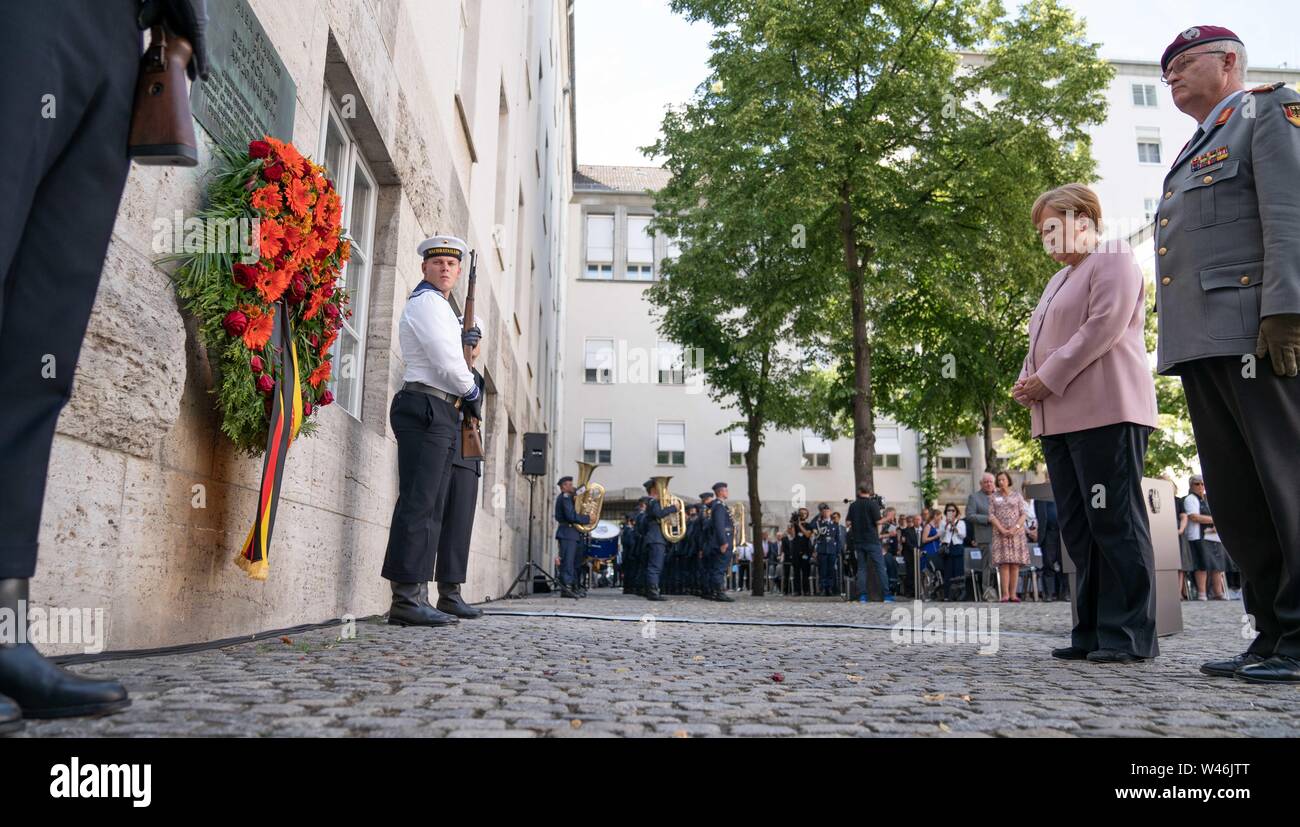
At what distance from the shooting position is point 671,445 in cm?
4172

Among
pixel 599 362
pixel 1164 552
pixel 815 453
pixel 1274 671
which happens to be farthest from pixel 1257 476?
pixel 599 362

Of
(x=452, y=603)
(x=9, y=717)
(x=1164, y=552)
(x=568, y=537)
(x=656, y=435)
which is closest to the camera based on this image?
(x=9, y=717)

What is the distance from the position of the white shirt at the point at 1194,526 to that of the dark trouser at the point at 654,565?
8.87m

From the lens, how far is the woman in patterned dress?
1450 cm

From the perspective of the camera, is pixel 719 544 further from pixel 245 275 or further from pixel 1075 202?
pixel 245 275

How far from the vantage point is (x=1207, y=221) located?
12.5 feet

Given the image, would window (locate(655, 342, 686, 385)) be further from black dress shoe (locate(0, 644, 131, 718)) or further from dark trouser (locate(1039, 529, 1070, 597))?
black dress shoe (locate(0, 644, 131, 718))

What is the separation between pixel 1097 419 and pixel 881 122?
1294 centimetres

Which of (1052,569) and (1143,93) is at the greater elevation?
(1143,93)

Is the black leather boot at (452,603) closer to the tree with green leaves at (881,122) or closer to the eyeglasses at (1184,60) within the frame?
the eyeglasses at (1184,60)

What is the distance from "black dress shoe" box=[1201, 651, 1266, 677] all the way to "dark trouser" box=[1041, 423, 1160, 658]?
0.41m

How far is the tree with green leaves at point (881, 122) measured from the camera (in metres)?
16.0

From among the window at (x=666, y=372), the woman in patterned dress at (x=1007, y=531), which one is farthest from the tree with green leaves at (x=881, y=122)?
the window at (x=666, y=372)
